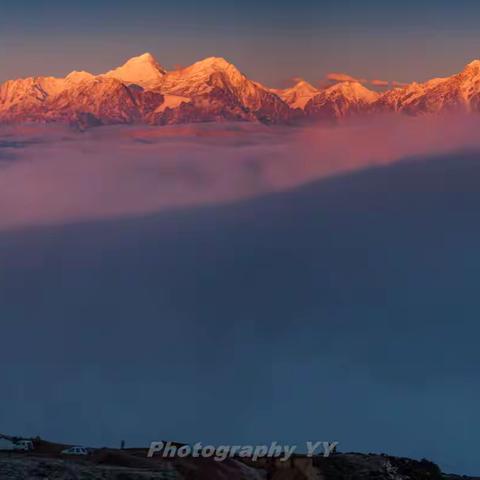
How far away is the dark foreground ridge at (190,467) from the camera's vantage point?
101812 mm

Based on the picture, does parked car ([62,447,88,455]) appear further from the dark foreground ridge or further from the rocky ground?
the rocky ground

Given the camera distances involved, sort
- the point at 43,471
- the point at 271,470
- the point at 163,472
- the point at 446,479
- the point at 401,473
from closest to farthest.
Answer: the point at 43,471, the point at 163,472, the point at 271,470, the point at 401,473, the point at 446,479

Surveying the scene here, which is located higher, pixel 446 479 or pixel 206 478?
pixel 206 478

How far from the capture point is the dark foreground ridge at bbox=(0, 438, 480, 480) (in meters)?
102

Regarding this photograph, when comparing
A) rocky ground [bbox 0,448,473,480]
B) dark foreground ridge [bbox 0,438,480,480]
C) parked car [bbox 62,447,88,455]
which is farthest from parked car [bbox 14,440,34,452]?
parked car [bbox 62,447,88,455]

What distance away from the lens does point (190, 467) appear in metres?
114

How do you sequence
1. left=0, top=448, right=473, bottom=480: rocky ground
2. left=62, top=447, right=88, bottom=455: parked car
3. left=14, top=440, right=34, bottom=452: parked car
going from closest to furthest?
left=0, top=448, right=473, bottom=480: rocky ground, left=62, top=447, right=88, bottom=455: parked car, left=14, top=440, right=34, bottom=452: parked car

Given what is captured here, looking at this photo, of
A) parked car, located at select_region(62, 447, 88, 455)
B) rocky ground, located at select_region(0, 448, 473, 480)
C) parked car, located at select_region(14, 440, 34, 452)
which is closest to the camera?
rocky ground, located at select_region(0, 448, 473, 480)

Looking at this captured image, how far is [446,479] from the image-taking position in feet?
464

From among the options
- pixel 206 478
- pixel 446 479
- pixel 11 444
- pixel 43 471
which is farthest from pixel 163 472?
pixel 446 479

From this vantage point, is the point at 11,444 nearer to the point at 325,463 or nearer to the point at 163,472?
the point at 163,472

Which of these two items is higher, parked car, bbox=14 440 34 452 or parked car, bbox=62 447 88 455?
parked car, bbox=62 447 88 455

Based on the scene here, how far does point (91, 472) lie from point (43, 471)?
5725mm

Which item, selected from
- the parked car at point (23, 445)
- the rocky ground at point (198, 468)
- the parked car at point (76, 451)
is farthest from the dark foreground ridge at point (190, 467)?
the parked car at point (23, 445)
